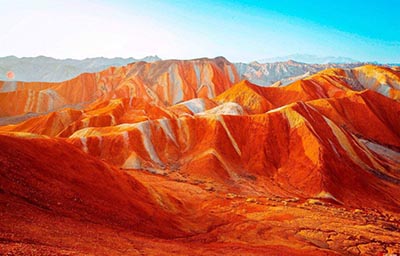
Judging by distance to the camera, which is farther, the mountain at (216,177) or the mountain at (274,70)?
the mountain at (274,70)

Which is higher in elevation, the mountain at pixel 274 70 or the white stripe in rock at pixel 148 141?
the mountain at pixel 274 70

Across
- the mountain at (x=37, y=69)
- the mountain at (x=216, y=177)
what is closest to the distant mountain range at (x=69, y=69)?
the mountain at (x=37, y=69)

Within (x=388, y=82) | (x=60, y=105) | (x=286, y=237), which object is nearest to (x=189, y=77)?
(x=60, y=105)

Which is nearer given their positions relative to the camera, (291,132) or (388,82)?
(291,132)

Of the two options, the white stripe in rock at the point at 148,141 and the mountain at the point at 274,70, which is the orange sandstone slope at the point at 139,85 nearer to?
the white stripe in rock at the point at 148,141

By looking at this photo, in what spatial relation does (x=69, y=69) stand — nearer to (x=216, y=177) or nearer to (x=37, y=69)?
(x=37, y=69)

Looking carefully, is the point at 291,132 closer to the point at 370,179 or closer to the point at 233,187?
the point at 370,179
